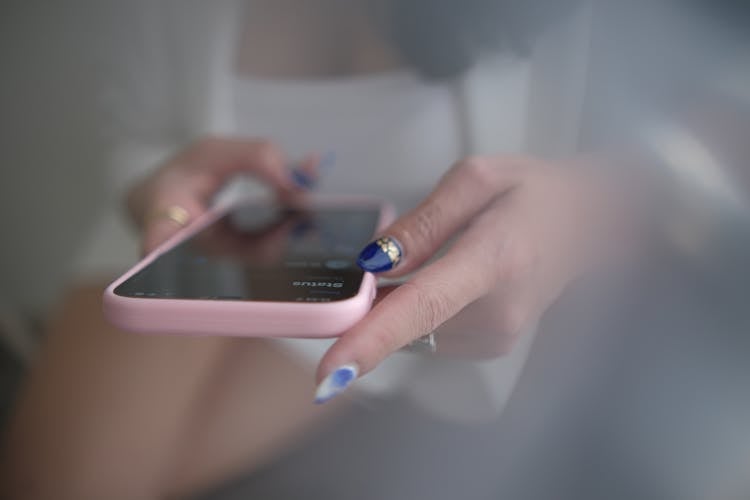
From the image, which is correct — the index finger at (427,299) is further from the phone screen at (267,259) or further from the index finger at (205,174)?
the index finger at (205,174)

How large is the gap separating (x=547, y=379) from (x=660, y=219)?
110 mm

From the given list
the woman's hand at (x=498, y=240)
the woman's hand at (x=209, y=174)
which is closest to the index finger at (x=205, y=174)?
the woman's hand at (x=209, y=174)

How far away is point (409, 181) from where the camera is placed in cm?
40

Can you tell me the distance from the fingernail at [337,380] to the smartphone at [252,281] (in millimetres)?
32

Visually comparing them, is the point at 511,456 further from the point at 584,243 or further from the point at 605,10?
the point at 605,10

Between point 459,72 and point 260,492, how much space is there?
32 centimetres

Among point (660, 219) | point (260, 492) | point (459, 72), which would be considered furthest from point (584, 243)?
point (260, 492)

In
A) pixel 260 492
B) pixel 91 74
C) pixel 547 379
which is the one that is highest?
pixel 91 74

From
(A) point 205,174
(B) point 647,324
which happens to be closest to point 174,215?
(A) point 205,174

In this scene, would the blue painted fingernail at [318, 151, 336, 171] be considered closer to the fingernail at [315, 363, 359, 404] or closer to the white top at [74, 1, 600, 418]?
the white top at [74, 1, 600, 418]

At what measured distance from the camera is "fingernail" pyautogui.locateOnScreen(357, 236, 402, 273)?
0.27m

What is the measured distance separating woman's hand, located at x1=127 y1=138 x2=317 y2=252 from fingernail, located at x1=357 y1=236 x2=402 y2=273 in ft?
0.61

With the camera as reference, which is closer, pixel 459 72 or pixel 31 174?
pixel 459 72

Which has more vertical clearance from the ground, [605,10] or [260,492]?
[605,10]
